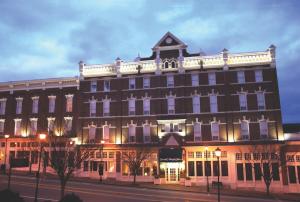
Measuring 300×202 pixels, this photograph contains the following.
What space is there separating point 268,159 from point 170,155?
40.0ft

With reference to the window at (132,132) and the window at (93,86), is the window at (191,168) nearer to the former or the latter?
the window at (132,132)

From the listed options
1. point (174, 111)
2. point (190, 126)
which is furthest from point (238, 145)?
point (174, 111)

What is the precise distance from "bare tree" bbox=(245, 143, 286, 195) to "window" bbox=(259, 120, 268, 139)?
1.72 metres

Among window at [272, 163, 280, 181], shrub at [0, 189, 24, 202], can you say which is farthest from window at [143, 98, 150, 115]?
shrub at [0, 189, 24, 202]

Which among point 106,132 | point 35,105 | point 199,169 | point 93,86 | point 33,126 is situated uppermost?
point 93,86

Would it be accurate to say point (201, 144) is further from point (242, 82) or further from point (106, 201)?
point (106, 201)

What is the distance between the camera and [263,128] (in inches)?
1551

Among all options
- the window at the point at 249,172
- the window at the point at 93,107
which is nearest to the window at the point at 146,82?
the window at the point at 93,107

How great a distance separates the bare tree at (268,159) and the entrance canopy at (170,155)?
9.24 m

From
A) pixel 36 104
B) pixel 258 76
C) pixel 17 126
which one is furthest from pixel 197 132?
pixel 17 126

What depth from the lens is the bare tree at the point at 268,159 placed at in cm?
3625

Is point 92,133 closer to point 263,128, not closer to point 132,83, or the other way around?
point 132,83

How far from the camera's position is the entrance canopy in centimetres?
3944

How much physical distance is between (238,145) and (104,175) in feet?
62.4
